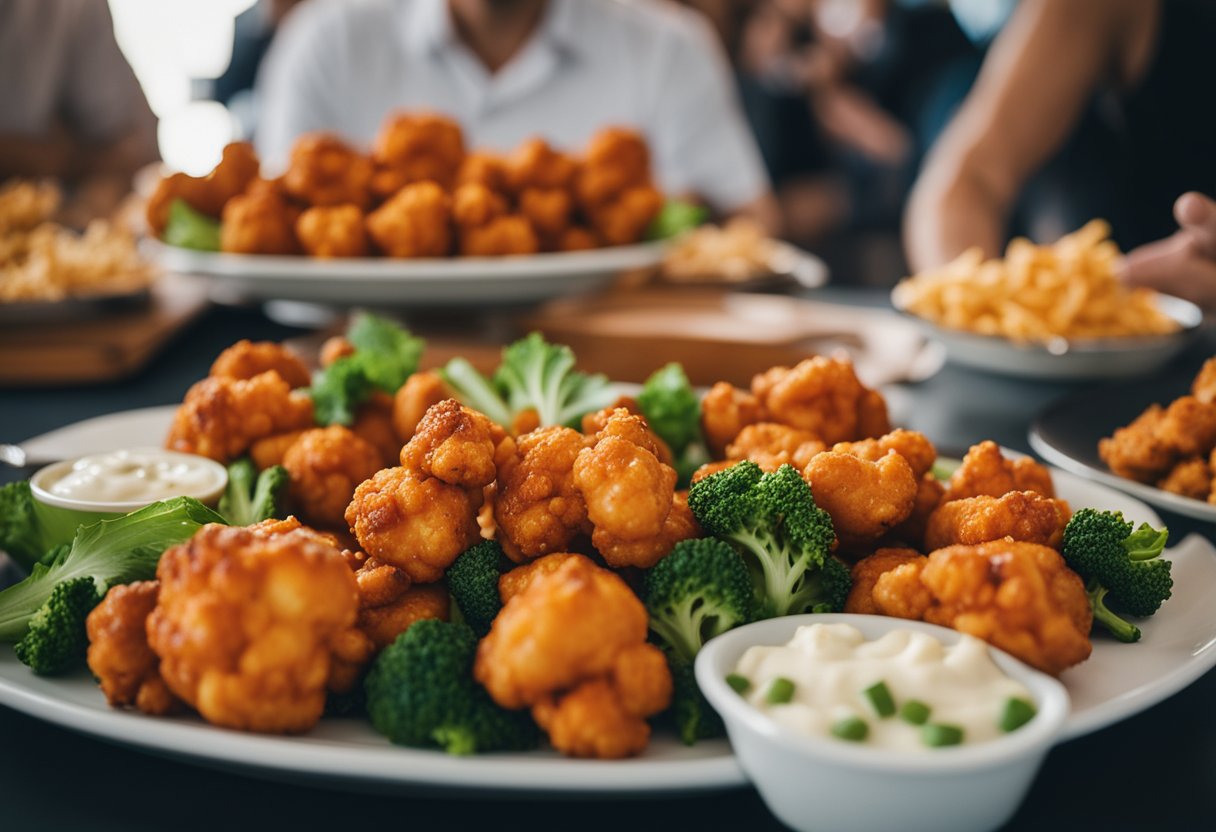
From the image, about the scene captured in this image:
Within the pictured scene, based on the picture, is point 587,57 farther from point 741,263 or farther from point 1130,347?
point 1130,347

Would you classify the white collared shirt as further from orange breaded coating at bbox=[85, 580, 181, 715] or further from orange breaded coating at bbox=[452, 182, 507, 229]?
orange breaded coating at bbox=[85, 580, 181, 715]

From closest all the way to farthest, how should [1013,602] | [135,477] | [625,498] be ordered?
[1013,602]
[625,498]
[135,477]

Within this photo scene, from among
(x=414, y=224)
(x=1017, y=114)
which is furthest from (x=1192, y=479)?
(x=1017, y=114)

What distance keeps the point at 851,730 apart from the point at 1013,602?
12.0 inches

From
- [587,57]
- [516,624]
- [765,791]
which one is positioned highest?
[587,57]

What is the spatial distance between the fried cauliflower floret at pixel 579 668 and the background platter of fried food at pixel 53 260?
8.59ft

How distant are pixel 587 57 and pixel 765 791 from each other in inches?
224

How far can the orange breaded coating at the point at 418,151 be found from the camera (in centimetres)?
291

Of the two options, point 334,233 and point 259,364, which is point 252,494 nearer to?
point 259,364

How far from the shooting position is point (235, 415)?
1.83 m

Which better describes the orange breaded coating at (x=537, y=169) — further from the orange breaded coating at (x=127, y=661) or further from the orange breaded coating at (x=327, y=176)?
the orange breaded coating at (x=127, y=661)

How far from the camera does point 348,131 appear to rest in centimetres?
625

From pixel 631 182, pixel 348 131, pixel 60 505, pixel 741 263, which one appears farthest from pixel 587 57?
pixel 60 505

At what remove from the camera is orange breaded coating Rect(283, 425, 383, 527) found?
1.72 meters
